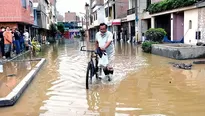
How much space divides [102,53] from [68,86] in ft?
4.31

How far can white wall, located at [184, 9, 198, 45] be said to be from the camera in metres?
18.6

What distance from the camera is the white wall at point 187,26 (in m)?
18.6

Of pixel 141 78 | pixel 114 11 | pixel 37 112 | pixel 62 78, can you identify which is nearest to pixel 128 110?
pixel 37 112

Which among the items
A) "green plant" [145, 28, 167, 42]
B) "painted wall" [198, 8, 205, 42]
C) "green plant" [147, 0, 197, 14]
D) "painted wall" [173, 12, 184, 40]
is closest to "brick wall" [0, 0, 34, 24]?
"green plant" [145, 28, 167, 42]

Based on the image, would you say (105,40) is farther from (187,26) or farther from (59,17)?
(59,17)

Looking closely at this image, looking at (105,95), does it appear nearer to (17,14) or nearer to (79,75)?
(79,75)

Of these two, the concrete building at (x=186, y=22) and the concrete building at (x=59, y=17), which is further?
the concrete building at (x=59, y=17)

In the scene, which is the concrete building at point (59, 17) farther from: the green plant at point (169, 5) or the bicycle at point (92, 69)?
the bicycle at point (92, 69)

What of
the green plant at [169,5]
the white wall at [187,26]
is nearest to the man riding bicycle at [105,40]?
the green plant at [169,5]

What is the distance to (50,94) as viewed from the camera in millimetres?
6590

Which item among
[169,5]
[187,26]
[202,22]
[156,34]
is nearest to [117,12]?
[169,5]

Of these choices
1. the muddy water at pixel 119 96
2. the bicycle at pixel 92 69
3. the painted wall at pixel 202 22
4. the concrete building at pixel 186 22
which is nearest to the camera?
the muddy water at pixel 119 96

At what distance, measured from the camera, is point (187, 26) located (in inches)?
789

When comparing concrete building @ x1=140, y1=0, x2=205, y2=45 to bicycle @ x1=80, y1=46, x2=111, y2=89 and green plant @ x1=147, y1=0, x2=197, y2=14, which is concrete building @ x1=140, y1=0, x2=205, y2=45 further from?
bicycle @ x1=80, y1=46, x2=111, y2=89
